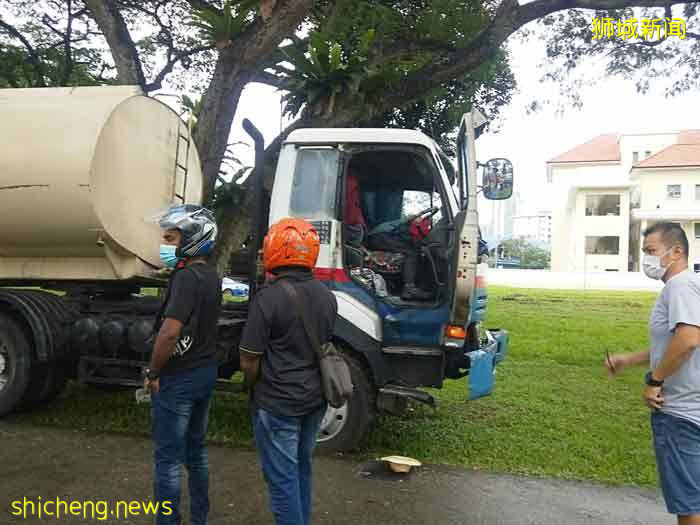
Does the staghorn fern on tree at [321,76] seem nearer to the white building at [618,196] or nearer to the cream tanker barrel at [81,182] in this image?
the cream tanker barrel at [81,182]

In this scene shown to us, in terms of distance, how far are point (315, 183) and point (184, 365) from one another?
2.15m

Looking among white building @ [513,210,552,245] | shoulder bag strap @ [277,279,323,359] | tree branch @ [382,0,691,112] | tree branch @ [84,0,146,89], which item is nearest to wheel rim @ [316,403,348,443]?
shoulder bag strap @ [277,279,323,359]

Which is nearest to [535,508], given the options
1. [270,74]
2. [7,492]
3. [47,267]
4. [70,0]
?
[7,492]

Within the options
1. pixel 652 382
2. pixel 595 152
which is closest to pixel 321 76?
pixel 652 382

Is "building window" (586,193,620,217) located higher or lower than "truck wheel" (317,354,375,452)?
higher

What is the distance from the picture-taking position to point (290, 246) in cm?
272

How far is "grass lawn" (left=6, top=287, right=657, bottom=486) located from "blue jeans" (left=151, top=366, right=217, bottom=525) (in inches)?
73.8

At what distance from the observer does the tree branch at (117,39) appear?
8727 mm

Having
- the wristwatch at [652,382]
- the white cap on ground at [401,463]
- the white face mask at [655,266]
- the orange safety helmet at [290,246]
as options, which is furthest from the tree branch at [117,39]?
the wristwatch at [652,382]

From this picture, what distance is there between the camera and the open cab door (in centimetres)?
430

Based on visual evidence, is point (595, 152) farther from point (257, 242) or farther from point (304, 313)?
point (304, 313)

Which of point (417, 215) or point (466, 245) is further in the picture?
point (417, 215)

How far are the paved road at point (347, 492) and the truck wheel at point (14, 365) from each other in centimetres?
58

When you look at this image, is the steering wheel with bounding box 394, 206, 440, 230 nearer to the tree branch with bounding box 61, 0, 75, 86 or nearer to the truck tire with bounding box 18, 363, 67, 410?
the truck tire with bounding box 18, 363, 67, 410
